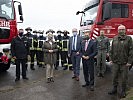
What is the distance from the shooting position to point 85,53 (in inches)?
347

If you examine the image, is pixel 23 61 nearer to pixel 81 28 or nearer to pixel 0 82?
pixel 0 82

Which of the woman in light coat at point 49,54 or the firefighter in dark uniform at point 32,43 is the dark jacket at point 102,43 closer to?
the woman in light coat at point 49,54

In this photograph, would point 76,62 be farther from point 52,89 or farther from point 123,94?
point 123,94

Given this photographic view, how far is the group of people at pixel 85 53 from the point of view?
24.5ft

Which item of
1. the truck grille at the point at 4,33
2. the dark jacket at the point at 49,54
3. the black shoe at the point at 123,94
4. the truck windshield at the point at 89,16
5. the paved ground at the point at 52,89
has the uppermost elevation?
the truck windshield at the point at 89,16

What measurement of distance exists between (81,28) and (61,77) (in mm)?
3730

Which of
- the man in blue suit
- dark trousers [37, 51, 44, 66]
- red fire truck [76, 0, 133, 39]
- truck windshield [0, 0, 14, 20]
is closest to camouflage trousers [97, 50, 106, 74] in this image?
the man in blue suit

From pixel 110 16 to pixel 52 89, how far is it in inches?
190

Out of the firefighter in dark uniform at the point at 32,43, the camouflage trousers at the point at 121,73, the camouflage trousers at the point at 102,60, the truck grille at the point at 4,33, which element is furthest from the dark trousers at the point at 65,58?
the camouflage trousers at the point at 121,73

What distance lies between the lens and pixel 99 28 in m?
12.2

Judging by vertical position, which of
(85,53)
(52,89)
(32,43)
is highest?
(32,43)

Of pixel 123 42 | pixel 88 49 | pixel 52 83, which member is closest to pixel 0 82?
pixel 52 83

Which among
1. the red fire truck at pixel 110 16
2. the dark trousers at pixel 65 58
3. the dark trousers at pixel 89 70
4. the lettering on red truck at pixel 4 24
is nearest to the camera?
the dark trousers at pixel 89 70

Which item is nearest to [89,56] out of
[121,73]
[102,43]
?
[121,73]
